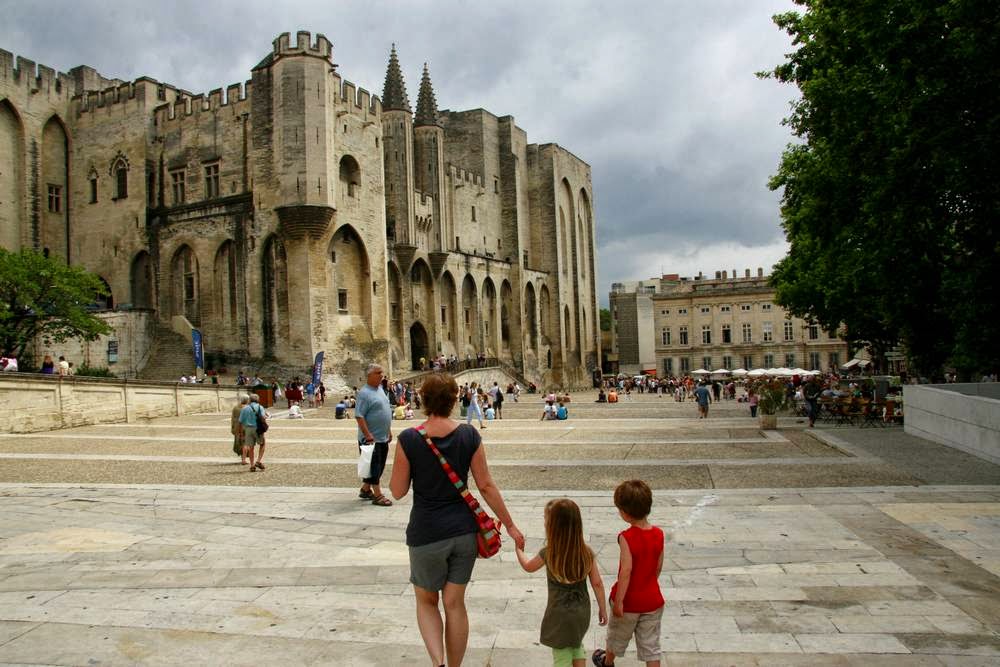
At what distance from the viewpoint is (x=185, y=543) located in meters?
7.47

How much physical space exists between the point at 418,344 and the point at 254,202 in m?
14.3

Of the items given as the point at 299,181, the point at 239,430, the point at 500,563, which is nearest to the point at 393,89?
the point at 299,181

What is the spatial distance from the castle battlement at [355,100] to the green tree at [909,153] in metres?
22.5

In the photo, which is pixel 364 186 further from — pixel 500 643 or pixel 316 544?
pixel 500 643

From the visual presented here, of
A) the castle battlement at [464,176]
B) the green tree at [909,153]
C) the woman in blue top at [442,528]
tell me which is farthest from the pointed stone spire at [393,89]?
the woman in blue top at [442,528]

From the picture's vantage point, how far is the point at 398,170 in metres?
44.9

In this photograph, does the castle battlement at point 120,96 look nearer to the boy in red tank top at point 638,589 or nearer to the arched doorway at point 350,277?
the arched doorway at point 350,277

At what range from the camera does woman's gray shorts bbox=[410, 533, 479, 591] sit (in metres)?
4.07

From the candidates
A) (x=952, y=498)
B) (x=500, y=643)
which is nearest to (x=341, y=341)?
(x=952, y=498)

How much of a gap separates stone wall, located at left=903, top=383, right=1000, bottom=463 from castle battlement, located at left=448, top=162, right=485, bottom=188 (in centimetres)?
3871

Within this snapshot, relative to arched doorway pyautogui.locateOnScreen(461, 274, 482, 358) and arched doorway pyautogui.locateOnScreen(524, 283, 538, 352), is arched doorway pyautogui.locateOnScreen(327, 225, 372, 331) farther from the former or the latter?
arched doorway pyautogui.locateOnScreen(524, 283, 538, 352)

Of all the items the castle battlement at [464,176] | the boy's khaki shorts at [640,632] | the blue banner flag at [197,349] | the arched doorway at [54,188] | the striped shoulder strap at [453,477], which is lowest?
the boy's khaki shorts at [640,632]

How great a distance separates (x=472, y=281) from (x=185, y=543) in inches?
1801

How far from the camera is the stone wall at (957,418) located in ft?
40.9
